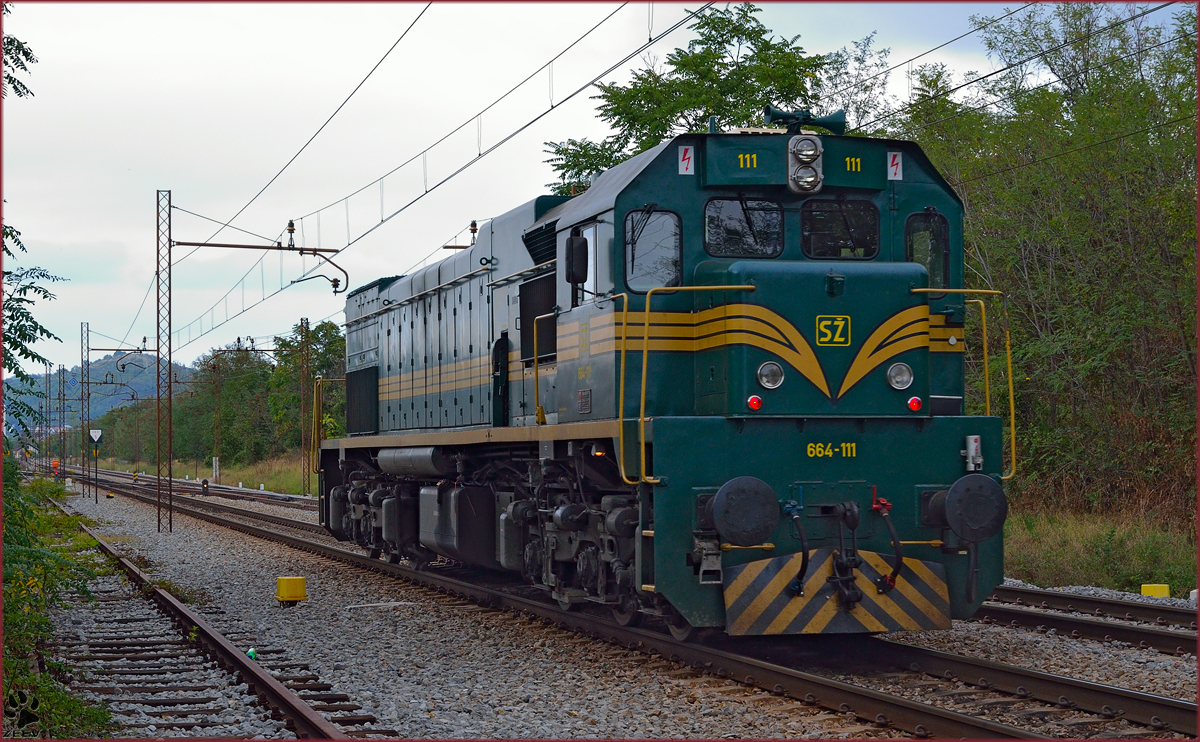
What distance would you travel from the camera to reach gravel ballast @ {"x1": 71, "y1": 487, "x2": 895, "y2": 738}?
6.32 meters

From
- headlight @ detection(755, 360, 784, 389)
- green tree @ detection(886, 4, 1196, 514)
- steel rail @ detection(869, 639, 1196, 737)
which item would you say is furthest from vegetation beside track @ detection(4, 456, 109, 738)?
green tree @ detection(886, 4, 1196, 514)

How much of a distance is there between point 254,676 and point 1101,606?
7110mm

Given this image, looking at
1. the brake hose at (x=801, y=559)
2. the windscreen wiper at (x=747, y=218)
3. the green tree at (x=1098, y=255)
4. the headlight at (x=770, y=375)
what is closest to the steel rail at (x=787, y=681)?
the brake hose at (x=801, y=559)

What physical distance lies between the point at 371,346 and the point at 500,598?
6.70 metres

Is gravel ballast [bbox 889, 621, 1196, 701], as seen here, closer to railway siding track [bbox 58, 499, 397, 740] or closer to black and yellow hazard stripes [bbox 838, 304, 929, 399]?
black and yellow hazard stripes [bbox 838, 304, 929, 399]

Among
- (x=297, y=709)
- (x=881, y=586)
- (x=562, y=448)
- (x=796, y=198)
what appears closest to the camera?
(x=297, y=709)

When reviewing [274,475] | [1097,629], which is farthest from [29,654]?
[274,475]

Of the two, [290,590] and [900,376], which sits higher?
[900,376]

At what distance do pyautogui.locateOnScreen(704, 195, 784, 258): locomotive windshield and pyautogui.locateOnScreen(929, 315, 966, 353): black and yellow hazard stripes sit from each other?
4.01ft

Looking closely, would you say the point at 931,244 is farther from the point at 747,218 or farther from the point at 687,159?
the point at 687,159

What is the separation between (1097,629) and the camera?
28.5 ft

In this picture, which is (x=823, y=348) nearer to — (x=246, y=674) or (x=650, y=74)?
(x=246, y=674)

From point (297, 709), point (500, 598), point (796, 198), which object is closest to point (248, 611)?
point (500, 598)

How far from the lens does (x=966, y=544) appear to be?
25.4 feet
